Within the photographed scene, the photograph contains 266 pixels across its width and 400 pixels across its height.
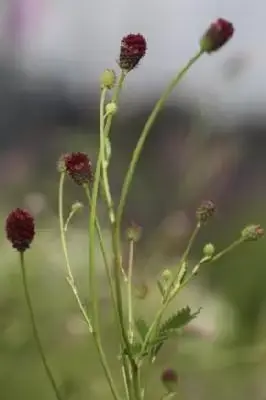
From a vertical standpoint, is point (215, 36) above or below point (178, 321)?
above

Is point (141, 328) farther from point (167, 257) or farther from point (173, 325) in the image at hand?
point (167, 257)

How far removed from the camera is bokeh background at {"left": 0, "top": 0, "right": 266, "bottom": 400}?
1.01 metres

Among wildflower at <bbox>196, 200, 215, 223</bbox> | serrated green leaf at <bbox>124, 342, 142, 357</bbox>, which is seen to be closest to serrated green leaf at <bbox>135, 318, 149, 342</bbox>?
serrated green leaf at <bbox>124, 342, 142, 357</bbox>

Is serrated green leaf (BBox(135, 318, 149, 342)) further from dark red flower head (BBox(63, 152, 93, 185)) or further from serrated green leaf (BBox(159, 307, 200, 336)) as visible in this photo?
dark red flower head (BBox(63, 152, 93, 185))

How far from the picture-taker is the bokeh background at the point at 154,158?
39.6 inches

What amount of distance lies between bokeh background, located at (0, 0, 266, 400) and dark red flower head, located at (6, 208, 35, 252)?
0.27 meters

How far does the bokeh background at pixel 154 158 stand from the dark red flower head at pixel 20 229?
27cm

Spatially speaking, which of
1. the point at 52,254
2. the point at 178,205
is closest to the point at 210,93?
the point at 178,205

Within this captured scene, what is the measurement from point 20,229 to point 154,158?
1.08 ft

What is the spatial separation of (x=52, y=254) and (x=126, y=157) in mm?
154

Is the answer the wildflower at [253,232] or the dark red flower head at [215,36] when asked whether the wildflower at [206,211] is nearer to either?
the wildflower at [253,232]

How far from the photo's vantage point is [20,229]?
28.5 inches

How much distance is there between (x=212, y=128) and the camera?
102 cm

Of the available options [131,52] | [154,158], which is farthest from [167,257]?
[131,52]
